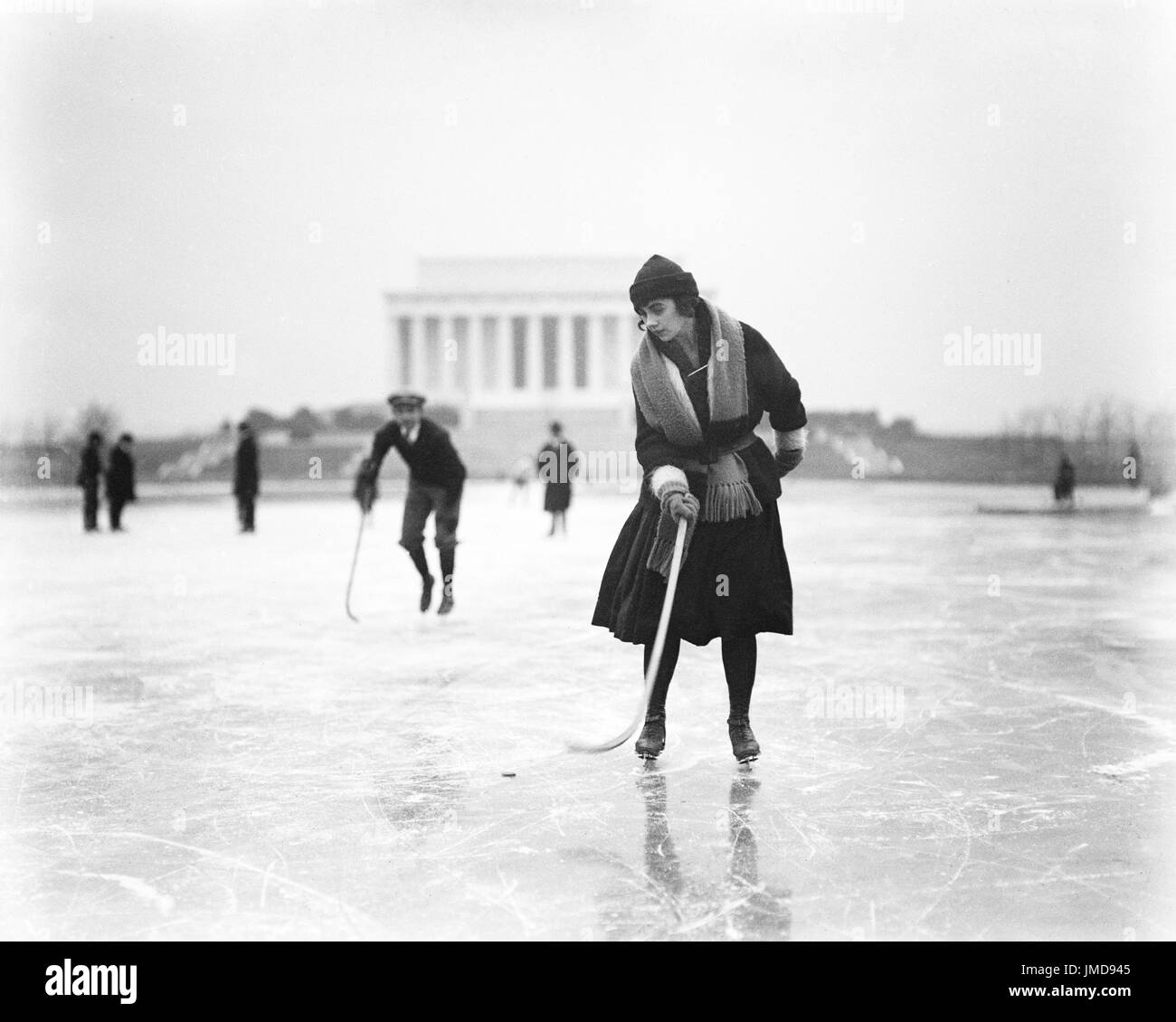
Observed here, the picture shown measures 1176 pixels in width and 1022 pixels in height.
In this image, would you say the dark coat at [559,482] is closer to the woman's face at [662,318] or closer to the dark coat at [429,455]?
the dark coat at [429,455]

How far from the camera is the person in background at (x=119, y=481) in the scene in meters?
18.0

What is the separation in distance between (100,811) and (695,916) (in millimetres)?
2102

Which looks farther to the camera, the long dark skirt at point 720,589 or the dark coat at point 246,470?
the dark coat at point 246,470

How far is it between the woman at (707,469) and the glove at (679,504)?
0.03 meters

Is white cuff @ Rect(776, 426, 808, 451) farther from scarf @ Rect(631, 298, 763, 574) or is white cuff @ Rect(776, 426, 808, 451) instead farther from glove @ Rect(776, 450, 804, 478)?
scarf @ Rect(631, 298, 763, 574)

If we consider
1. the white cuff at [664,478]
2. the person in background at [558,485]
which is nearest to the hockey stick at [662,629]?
the white cuff at [664,478]

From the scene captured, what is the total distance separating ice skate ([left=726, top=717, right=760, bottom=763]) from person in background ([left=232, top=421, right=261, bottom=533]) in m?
13.1

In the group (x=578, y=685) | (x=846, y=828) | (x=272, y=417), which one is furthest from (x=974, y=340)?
(x=846, y=828)

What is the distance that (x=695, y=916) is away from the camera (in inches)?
120

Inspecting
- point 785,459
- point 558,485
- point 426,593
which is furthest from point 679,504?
point 558,485

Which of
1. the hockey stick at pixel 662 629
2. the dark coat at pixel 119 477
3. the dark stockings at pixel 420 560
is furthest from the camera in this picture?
the dark coat at pixel 119 477

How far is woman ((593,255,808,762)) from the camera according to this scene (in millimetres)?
4434

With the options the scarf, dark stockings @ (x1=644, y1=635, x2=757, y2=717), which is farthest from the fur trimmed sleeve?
dark stockings @ (x1=644, y1=635, x2=757, y2=717)

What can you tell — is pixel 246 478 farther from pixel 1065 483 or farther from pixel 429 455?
pixel 1065 483
